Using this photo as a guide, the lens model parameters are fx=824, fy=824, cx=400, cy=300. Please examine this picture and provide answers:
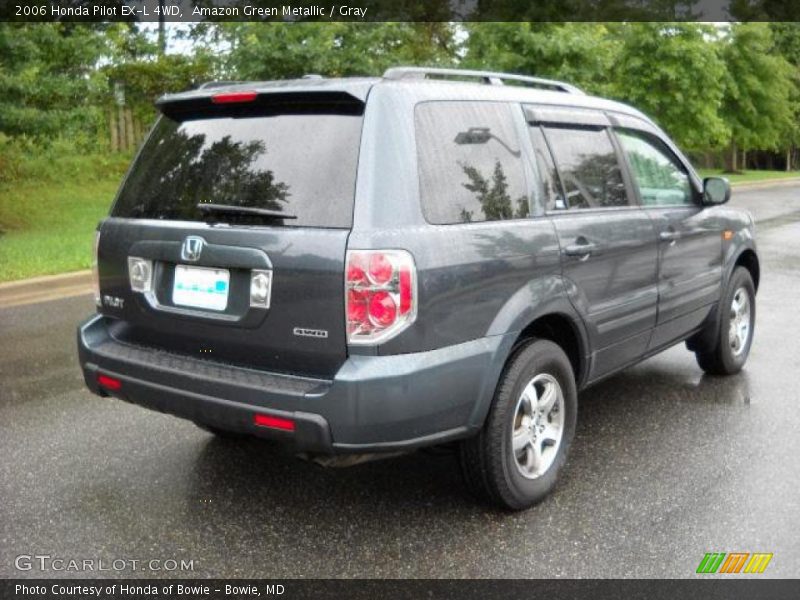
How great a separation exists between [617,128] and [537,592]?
262 cm

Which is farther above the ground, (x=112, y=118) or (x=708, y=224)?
(x=112, y=118)

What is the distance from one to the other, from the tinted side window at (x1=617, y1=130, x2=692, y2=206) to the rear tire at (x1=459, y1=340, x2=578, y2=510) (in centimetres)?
139

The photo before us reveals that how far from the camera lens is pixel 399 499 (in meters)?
3.77

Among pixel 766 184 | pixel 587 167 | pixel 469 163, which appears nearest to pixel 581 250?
pixel 587 167

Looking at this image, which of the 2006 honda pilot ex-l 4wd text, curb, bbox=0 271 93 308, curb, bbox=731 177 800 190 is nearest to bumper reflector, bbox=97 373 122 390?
the 2006 honda pilot ex-l 4wd text

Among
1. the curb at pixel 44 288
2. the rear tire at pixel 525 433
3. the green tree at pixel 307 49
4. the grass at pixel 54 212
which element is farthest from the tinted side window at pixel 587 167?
the green tree at pixel 307 49

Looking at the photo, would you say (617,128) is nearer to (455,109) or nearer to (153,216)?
(455,109)

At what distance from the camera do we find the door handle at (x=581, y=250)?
3.78 metres

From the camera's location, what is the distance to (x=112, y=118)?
1886cm

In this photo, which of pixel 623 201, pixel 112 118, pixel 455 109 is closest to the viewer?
pixel 455 109

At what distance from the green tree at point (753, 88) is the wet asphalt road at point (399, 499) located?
32150mm

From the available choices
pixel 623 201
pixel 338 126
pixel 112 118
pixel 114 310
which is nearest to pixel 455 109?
→ pixel 338 126

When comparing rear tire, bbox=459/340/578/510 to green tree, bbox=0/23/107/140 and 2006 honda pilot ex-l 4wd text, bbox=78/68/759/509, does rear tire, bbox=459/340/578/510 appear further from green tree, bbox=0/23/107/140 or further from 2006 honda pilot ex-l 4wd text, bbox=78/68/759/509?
green tree, bbox=0/23/107/140

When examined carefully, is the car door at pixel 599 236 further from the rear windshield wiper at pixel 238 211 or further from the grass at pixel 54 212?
the grass at pixel 54 212
